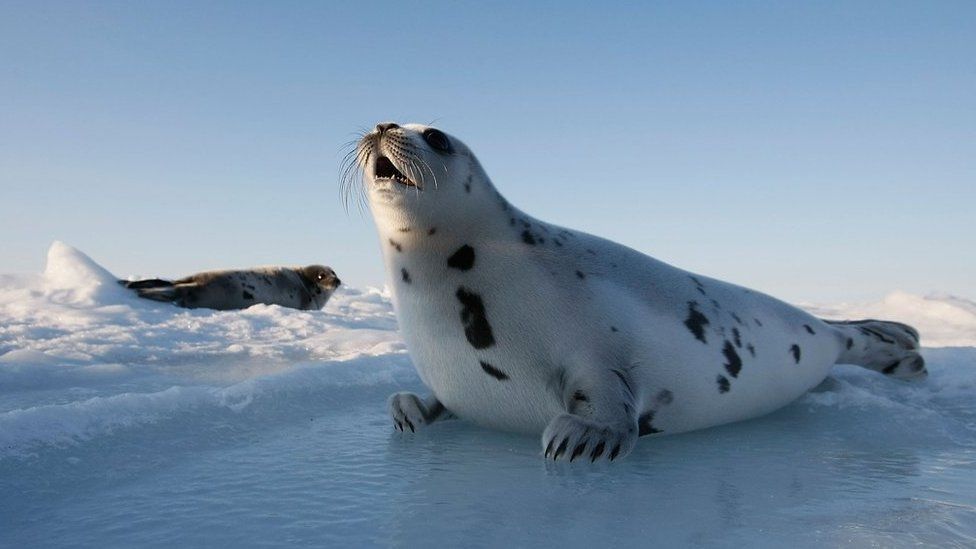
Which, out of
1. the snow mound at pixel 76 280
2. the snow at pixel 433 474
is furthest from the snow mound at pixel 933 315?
the snow mound at pixel 76 280

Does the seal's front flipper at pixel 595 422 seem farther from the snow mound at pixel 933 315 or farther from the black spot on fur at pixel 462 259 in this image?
the snow mound at pixel 933 315

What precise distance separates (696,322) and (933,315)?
9.87 metres

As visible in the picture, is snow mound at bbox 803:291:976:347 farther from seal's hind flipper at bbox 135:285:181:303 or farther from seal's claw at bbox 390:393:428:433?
seal's hind flipper at bbox 135:285:181:303

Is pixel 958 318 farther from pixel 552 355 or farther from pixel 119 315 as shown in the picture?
pixel 119 315

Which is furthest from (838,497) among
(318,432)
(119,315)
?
(119,315)

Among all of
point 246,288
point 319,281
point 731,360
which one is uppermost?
point 319,281

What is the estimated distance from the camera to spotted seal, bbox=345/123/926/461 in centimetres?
296

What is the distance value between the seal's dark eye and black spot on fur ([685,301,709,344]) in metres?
1.38

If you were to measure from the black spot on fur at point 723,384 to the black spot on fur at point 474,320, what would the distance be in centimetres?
116

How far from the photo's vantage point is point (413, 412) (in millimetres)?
3318

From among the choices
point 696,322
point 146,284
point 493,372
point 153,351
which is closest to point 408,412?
point 493,372

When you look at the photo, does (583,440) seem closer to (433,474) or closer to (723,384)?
(433,474)

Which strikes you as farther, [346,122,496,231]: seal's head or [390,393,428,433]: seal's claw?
[390,393,428,433]: seal's claw

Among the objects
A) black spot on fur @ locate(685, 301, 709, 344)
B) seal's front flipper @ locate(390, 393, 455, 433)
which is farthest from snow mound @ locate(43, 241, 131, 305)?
black spot on fur @ locate(685, 301, 709, 344)
